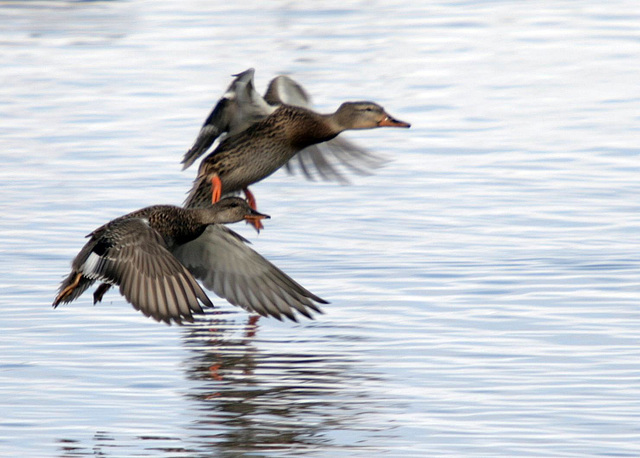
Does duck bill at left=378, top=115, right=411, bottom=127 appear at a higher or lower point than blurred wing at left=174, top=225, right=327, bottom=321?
higher

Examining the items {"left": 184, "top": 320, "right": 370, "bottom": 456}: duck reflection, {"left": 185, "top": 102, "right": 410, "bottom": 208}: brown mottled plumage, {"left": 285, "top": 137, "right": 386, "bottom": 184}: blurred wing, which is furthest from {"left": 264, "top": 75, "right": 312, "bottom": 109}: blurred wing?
{"left": 184, "top": 320, "right": 370, "bottom": 456}: duck reflection

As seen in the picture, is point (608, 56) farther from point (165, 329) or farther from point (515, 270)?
point (165, 329)

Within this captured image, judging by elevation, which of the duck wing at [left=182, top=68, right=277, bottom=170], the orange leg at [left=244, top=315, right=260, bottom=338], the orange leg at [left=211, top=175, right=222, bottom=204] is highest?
the duck wing at [left=182, top=68, right=277, bottom=170]

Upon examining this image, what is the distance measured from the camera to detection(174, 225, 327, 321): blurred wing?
9.42m

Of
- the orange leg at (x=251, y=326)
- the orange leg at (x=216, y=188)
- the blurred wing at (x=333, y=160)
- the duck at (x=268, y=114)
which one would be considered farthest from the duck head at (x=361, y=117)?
the orange leg at (x=251, y=326)

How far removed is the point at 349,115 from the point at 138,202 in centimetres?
208

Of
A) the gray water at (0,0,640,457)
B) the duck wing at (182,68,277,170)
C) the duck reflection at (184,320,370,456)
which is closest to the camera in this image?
the duck reflection at (184,320,370,456)

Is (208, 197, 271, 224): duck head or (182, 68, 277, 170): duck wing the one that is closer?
(208, 197, 271, 224): duck head

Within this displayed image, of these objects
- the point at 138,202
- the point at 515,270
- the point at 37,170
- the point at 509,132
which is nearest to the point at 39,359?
the point at 515,270

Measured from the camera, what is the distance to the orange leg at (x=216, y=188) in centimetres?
1109

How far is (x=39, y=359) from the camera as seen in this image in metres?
8.79

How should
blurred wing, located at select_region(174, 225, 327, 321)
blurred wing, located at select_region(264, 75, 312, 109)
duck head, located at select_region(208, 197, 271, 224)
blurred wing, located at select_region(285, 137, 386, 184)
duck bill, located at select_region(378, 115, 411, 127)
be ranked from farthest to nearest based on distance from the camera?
blurred wing, located at select_region(285, 137, 386, 184), blurred wing, located at select_region(264, 75, 312, 109), duck bill, located at select_region(378, 115, 411, 127), duck head, located at select_region(208, 197, 271, 224), blurred wing, located at select_region(174, 225, 327, 321)

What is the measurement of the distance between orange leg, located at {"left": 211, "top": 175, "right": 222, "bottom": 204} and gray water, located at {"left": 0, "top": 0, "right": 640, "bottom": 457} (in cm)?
60

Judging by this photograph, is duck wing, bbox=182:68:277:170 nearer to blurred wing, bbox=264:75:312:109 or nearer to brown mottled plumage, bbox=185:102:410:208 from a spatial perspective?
brown mottled plumage, bbox=185:102:410:208
